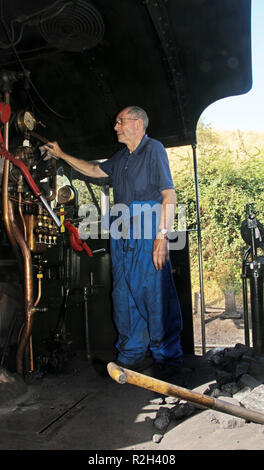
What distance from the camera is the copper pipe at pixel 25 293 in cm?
232

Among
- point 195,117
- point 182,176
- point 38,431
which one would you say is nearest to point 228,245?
point 182,176

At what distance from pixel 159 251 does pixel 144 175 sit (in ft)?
1.88

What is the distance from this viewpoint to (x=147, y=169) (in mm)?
2590

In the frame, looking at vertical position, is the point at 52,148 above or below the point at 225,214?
below

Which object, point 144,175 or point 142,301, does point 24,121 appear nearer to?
point 144,175

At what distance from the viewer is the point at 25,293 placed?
2361 millimetres

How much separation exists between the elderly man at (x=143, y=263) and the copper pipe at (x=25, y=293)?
1.99ft

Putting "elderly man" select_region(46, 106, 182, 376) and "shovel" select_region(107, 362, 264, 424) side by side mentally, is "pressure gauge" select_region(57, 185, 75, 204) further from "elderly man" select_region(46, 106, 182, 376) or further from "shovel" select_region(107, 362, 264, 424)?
"shovel" select_region(107, 362, 264, 424)

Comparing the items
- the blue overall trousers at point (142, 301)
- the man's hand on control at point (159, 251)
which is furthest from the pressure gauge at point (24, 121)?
the man's hand on control at point (159, 251)

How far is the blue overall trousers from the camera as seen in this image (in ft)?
8.17

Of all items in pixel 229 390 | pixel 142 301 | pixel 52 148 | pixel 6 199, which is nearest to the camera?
pixel 229 390

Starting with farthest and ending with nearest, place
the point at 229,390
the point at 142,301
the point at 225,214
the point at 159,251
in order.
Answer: the point at 225,214 → the point at 142,301 → the point at 159,251 → the point at 229,390

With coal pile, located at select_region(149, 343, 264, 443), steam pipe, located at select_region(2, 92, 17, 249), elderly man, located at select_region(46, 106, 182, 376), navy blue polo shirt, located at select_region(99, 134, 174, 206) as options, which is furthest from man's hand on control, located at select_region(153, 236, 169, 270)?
steam pipe, located at select_region(2, 92, 17, 249)

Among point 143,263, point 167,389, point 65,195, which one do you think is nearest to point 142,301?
point 143,263
